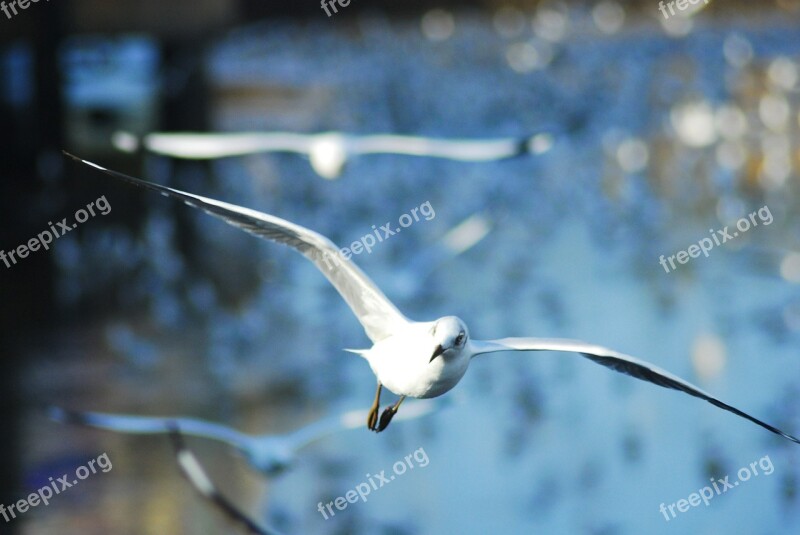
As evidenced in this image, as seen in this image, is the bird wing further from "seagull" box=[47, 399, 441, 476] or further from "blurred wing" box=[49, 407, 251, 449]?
"blurred wing" box=[49, 407, 251, 449]

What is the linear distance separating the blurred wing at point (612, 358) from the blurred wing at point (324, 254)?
438 millimetres

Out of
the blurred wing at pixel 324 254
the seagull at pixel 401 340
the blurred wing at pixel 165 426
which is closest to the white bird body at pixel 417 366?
the seagull at pixel 401 340

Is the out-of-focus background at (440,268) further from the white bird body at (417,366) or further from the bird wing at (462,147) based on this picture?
the white bird body at (417,366)

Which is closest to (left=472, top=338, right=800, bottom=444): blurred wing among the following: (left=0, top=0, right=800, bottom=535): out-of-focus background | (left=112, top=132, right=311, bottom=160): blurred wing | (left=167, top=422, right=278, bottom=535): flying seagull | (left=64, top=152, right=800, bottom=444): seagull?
(left=64, top=152, right=800, bottom=444): seagull

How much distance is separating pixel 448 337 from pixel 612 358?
0.90m

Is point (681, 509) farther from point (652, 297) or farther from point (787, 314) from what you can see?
point (652, 297)

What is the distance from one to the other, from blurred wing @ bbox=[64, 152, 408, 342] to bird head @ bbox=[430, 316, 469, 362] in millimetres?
381

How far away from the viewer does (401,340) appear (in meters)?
5.37

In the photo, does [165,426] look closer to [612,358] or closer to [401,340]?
[401,340]

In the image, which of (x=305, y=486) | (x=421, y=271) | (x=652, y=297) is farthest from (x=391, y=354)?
(x=652, y=297)

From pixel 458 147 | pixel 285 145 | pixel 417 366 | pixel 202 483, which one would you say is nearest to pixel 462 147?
pixel 458 147

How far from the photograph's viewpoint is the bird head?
16.4 ft

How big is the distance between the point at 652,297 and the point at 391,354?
43.7 feet

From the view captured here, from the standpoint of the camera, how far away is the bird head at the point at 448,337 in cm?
500
